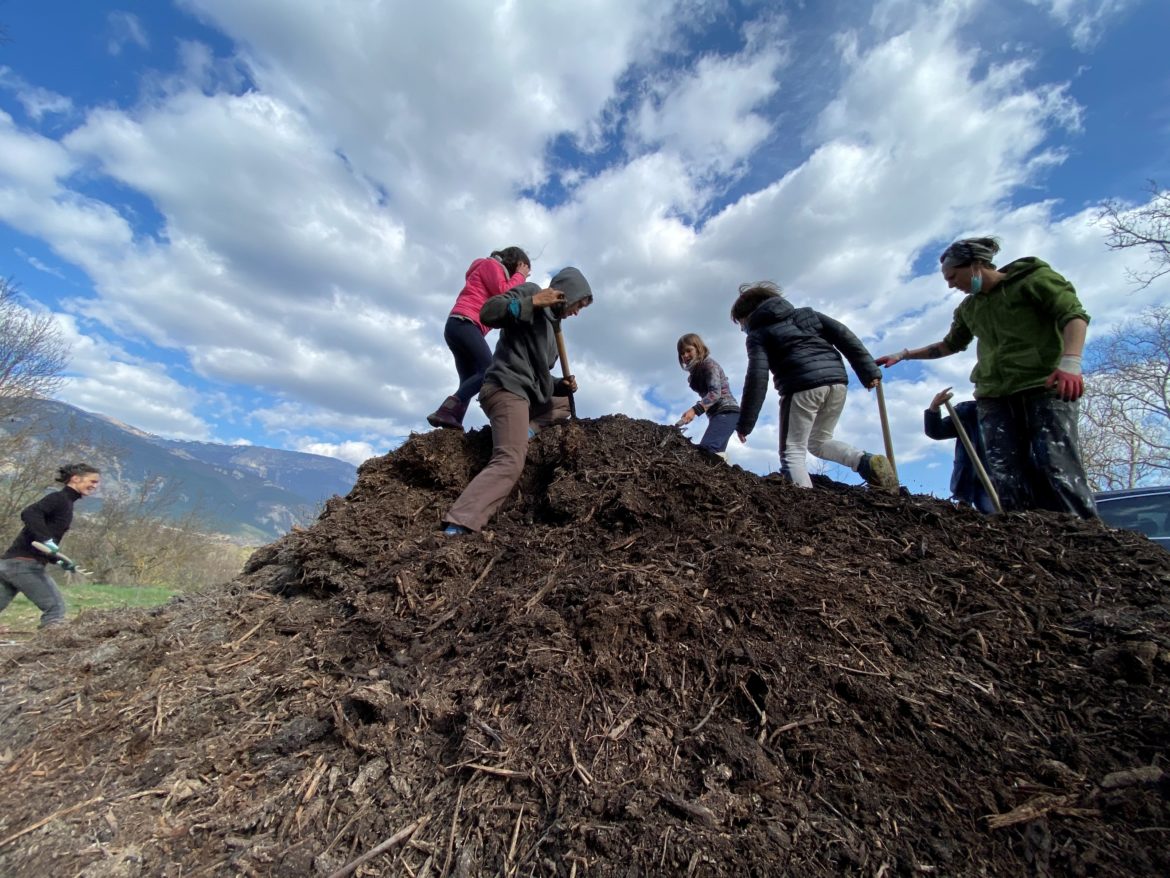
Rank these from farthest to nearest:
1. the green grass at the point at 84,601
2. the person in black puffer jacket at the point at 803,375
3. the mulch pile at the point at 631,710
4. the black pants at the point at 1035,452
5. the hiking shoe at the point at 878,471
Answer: the green grass at the point at 84,601, the person in black puffer jacket at the point at 803,375, the hiking shoe at the point at 878,471, the black pants at the point at 1035,452, the mulch pile at the point at 631,710

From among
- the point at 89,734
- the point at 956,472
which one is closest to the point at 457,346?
the point at 89,734

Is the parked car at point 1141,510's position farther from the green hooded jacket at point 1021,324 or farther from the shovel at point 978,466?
the green hooded jacket at point 1021,324

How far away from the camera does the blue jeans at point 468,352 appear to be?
4707 mm

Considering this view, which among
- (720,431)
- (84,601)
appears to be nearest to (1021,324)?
(720,431)

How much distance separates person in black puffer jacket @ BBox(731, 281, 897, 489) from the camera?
456 cm

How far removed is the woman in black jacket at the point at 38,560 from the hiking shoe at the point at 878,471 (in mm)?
7631

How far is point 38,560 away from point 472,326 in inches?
203

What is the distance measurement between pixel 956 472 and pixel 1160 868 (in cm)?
362

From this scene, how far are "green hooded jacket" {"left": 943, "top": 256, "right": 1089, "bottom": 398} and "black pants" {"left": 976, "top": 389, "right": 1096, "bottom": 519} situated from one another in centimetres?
13

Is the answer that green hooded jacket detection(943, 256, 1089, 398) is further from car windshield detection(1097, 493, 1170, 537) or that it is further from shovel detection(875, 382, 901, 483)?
car windshield detection(1097, 493, 1170, 537)

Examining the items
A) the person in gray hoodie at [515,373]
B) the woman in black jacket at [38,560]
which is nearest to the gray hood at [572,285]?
the person in gray hoodie at [515,373]

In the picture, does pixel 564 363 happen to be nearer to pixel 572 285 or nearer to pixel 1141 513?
pixel 572 285

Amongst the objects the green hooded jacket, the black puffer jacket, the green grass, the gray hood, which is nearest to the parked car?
the green hooded jacket

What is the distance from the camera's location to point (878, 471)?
429cm
